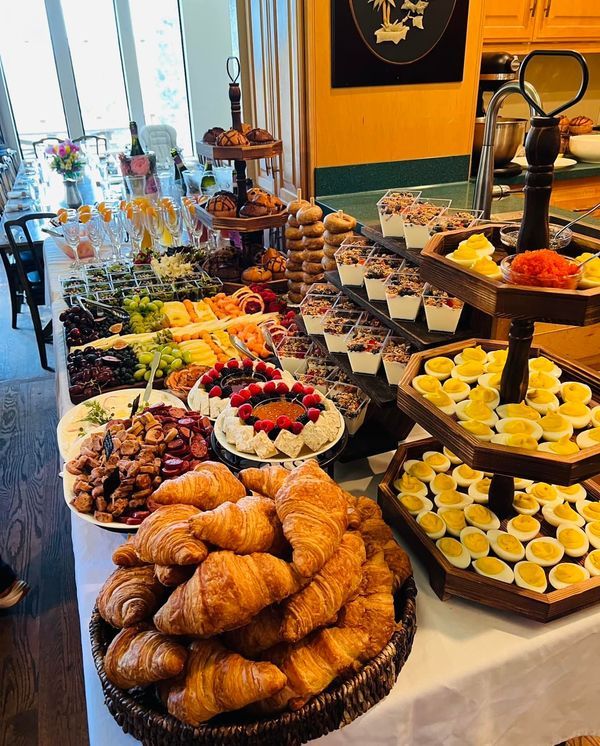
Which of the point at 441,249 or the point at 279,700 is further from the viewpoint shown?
the point at 441,249

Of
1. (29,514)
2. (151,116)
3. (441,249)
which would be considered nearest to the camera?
(441,249)

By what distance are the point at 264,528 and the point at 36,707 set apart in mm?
1325

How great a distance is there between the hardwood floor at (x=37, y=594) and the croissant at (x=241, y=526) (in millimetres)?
1195

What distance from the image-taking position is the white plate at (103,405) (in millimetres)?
1369

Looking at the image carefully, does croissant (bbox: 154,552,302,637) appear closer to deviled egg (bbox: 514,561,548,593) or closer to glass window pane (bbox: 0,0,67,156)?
deviled egg (bbox: 514,561,548,593)

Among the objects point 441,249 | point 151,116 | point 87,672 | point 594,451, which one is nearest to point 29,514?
point 87,672

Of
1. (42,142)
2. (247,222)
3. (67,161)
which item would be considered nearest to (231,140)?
(247,222)

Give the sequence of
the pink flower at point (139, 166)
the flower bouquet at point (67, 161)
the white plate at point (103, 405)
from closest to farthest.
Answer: the white plate at point (103, 405) < the pink flower at point (139, 166) < the flower bouquet at point (67, 161)

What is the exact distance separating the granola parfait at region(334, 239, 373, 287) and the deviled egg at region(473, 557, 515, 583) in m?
0.78

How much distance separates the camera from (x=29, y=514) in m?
2.32

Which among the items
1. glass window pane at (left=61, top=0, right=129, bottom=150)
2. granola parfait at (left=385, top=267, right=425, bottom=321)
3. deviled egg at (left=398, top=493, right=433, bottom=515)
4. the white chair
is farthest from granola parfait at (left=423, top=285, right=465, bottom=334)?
glass window pane at (left=61, top=0, right=129, bottom=150)

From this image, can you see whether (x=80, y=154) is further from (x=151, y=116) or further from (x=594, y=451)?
(x=594, y=451)

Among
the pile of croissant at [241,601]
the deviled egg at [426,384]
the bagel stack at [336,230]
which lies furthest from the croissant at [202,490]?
the bagel stack at [336,230]

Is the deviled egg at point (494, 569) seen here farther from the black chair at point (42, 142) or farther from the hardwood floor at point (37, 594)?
the black chair at point (42, 142)
